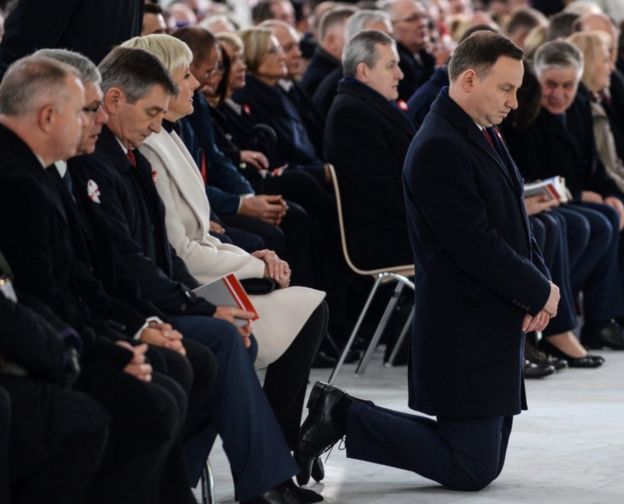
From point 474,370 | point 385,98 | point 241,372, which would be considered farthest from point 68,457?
point 385,98

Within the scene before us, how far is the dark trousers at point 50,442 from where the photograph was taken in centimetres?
352

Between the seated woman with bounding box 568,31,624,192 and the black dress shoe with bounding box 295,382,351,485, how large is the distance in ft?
12.9

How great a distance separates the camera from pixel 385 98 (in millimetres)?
7105

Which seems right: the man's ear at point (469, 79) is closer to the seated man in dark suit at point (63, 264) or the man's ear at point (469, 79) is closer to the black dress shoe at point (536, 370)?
the seated man in dark suit at point (63, 264)

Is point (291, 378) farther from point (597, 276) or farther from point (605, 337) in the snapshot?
point (597, 276)

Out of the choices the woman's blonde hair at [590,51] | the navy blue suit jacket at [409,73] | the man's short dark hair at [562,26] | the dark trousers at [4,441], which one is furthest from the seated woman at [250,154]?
the dark trousers at [4,441]

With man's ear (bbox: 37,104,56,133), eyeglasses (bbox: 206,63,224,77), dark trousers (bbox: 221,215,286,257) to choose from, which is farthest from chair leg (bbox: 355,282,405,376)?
man's ear (bbox: 37,104,56,133)

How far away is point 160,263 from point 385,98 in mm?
2677

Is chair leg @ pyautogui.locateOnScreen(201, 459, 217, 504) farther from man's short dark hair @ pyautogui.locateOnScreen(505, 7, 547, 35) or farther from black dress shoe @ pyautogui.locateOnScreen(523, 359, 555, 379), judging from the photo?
man's short dark hair @ pyautogui.locateOnScreen(505, 7, 547, 35)

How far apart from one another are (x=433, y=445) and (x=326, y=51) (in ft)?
15.0

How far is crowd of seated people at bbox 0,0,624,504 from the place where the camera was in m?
3.71

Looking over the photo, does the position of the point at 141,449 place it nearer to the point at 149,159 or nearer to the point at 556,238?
the point at 149,159

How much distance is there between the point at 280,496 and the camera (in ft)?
14.6

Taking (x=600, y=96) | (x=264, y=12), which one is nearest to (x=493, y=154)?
(x=600, y=96)
